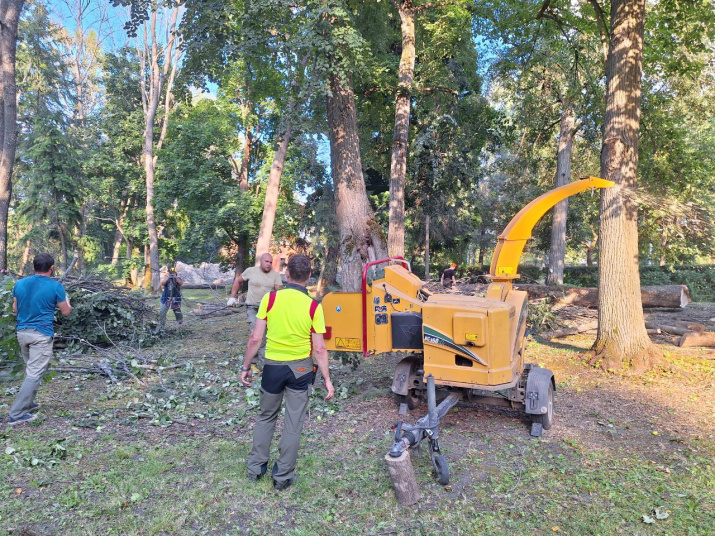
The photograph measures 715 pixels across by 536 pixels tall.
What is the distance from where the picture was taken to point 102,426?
16.7 ft

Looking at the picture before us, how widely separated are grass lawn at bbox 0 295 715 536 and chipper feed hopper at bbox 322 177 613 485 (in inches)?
15.2

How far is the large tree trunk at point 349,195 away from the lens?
946 cm

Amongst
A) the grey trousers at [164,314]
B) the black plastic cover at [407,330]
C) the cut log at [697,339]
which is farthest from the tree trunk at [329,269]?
the black plastic cover at [407,330]

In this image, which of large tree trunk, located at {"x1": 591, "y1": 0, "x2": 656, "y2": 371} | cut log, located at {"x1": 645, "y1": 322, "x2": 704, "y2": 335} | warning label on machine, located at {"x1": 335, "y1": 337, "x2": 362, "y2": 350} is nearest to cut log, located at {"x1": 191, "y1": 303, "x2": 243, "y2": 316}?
warning label on machine, located at {"x1": 335, "y1": 337, "x2": 362, "y2": 350}

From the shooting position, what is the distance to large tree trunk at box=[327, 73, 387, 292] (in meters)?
9.46

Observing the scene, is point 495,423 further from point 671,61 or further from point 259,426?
point 671,61

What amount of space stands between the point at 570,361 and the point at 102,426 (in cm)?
710

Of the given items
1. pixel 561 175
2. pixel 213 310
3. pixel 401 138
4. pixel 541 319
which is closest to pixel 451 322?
pixel 541 319

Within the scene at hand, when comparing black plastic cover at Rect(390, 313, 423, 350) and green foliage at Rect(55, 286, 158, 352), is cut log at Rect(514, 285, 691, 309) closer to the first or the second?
black plastic cover at Rect(390, 313, 423, 350)

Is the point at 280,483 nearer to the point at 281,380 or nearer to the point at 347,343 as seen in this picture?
the point at 281,380

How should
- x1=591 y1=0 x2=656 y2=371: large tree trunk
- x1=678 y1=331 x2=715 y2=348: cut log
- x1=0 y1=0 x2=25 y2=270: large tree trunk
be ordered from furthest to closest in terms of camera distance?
1. x1=0 y1=0 x2=25 y2=270: large tree trunk
2. x1=678 y1=331 x2=715 y2=348: cut log
3. x1=591 y1=0 x2=656 y2=371: large tree trunk

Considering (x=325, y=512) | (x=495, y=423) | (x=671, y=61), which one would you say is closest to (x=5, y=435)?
(x=325, y=512)

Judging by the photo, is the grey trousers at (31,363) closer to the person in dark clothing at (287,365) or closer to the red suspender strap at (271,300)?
the person in dark clothing at (287,365)

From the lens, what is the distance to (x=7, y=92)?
10516mm
